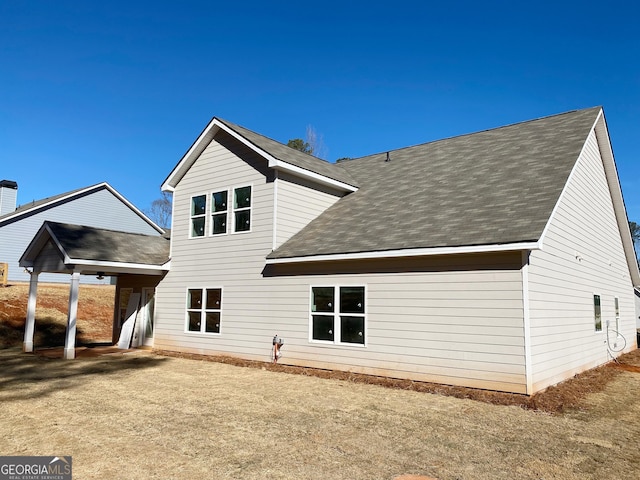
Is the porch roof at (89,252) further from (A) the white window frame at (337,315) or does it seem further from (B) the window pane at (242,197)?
(A) the white window frame at (337,315)

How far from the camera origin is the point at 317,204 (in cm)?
1452

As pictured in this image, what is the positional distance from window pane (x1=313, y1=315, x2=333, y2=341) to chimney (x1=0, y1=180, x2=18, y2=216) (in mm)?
29570

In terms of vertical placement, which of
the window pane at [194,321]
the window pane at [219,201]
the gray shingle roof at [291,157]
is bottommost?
the window pane at [194,321]

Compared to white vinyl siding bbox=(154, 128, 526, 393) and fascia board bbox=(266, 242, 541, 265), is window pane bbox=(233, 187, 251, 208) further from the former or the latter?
fascia board bbox=(266, 242, 541, 265)

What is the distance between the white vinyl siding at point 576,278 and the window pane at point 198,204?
34.3 ft

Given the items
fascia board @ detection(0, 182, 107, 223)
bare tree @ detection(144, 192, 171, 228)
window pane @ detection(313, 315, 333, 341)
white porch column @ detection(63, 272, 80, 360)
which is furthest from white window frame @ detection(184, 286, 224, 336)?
bare tree @ detection(144, 192, 171, 228)

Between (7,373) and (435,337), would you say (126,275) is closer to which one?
(7,373)

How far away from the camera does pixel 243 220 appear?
45.5 ft

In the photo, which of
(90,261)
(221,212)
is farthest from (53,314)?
(221,212)

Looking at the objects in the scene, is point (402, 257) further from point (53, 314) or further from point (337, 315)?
point (53, 314)

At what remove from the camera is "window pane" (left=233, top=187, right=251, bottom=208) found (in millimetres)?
13914

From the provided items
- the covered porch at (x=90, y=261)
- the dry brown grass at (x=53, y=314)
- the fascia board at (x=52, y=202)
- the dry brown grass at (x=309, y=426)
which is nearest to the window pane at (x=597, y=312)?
the dry brown grass at (x=309, y=426)

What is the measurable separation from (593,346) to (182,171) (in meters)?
14.1

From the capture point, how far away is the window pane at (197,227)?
1511cm
